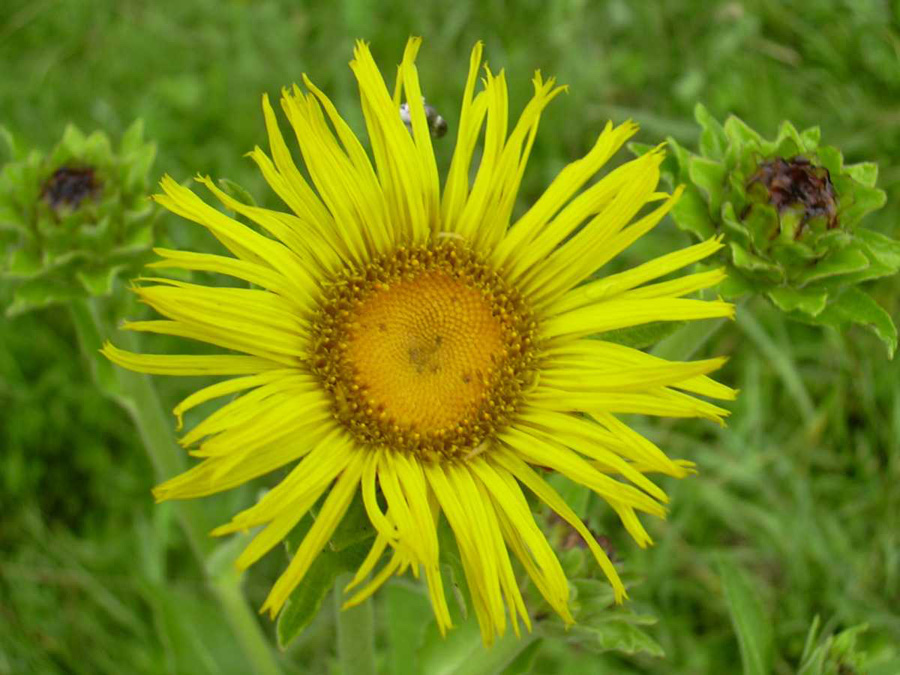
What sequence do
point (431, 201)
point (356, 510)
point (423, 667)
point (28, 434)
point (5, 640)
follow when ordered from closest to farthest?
point (356, 510) → point (431, 201) → point (423, 667) → point (5, 640) → point (28, 434)

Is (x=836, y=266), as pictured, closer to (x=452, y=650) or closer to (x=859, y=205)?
(x=859, y=205)

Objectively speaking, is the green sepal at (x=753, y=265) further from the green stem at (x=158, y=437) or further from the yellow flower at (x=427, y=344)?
the green stem at (x=158, y=437)

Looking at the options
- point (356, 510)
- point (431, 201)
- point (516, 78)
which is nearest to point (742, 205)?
point (431, 201)

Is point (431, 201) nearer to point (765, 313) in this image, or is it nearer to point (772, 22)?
point (765, 313)

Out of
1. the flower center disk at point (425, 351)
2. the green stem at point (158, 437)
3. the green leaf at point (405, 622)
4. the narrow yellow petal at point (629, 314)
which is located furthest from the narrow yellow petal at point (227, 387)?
the green leaf at point (405, 622)

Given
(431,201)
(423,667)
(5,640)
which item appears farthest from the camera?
(5,640)
